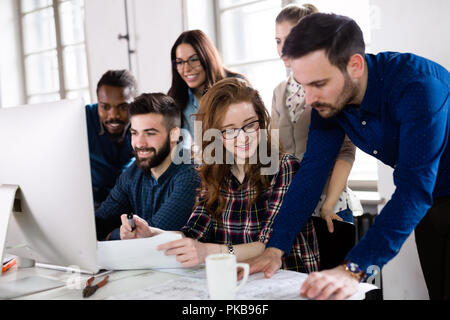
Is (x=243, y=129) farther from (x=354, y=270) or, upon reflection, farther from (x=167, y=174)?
(x=354, y=270)

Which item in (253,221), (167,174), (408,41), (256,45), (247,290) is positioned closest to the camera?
(247,290)

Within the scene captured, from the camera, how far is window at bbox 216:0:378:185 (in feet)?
8.20

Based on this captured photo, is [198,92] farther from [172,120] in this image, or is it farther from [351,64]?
[351,64]

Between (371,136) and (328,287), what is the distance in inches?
20.8

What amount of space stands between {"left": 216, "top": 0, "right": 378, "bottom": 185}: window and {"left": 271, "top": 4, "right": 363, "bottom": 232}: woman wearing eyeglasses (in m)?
0.83

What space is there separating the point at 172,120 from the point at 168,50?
4.88 ft

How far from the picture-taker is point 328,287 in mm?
796

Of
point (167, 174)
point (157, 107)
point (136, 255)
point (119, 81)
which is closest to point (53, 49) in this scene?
point (119, 81)

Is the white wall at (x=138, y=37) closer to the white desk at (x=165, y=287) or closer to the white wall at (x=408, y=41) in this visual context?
the white wall at (x=408, y=41)

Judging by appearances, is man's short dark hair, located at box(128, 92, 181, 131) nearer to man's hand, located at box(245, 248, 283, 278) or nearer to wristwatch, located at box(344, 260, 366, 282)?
man's hand, located at box(245, 248, 283, 278)

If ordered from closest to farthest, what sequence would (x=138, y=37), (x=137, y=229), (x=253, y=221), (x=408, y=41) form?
(x=137, y=229)
(x=253, y=221)
(x=408, y=41)
(x=138, y=37)

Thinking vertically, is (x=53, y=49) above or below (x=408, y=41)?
above

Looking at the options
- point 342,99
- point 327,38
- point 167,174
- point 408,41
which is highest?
point 408,41
